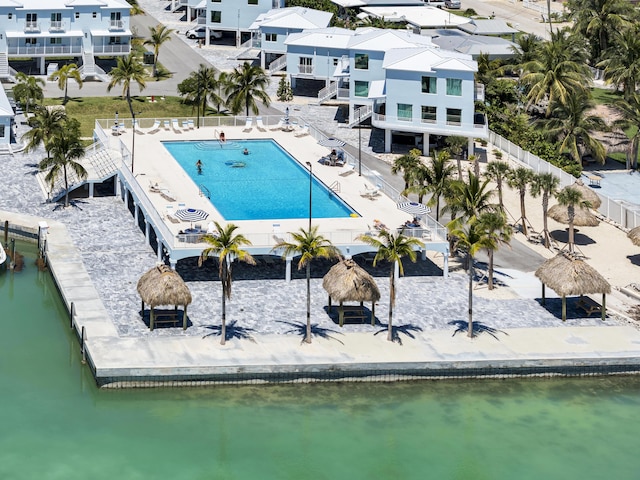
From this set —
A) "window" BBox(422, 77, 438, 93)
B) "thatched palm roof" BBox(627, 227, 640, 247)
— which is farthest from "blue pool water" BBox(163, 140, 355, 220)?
"thatched palm roof" BBox(627, 227, 640, 247)

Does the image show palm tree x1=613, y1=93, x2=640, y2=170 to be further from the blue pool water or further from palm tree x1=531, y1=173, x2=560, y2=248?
the blue pool water

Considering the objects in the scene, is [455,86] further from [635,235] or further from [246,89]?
[635,235]

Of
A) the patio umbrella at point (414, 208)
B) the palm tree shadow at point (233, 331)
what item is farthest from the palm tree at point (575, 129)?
the palm tree shadow at point (233, 331)

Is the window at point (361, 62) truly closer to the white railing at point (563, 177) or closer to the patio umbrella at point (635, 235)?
the white railing at point (563, 177)

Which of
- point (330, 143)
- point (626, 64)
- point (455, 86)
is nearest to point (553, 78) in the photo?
point (626, 64)

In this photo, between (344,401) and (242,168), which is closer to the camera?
(344,401)

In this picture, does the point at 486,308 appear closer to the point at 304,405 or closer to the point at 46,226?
the point at 304,405

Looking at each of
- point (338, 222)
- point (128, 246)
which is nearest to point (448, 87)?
point (338, 222)
